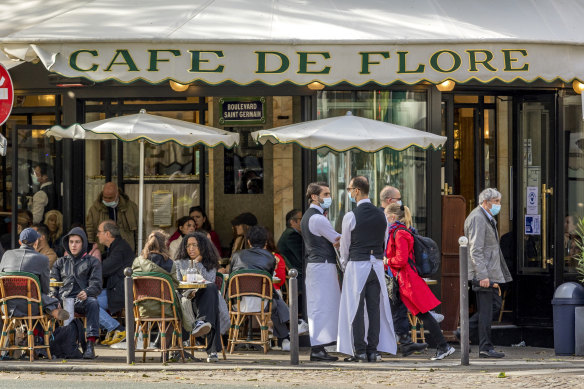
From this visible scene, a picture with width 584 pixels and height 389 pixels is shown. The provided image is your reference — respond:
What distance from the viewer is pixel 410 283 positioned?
13.2 metres

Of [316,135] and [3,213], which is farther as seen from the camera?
[3,213]

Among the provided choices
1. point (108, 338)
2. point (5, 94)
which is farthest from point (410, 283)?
point (5, 94)

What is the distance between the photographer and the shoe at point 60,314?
12531 millimetres

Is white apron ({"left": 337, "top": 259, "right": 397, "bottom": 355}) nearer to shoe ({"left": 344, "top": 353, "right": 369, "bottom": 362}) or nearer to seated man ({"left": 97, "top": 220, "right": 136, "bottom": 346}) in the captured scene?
shoe ({"left": 344, "top": 353, "right": 369, "bottom": 362})

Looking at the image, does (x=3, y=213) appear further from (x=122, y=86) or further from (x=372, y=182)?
(x=372, y=182)

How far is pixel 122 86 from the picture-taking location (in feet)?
51.4

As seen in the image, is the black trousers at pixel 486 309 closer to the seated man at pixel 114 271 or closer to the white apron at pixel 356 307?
the white apron at pixel 356 307

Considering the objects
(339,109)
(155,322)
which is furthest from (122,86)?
(155,322)

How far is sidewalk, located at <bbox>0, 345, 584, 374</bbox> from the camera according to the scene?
39.6 feet

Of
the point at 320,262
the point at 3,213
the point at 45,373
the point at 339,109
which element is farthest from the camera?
the point at 3,213

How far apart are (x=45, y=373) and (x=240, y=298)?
2.55 meters

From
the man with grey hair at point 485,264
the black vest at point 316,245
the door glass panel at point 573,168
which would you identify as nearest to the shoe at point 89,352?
the black vest at point 316,245

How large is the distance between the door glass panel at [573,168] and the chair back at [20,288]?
668 cm

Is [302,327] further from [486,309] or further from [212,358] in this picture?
[486,309]
